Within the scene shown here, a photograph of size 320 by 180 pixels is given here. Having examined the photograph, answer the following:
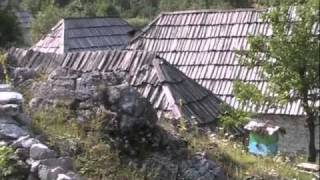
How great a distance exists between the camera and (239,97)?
9602mm

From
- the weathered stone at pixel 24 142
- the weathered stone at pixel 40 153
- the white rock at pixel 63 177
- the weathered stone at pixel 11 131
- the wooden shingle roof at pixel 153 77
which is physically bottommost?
the white rock at pixel 63 177

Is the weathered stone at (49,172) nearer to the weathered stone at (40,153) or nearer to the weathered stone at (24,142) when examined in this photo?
the weathered stone at (40,153)

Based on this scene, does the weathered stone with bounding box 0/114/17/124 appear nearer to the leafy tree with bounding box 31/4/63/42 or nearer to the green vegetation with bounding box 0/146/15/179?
the green vegetation with bounding box 0/146/15/179

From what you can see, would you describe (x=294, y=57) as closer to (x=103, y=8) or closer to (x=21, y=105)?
(x=21, y=105)

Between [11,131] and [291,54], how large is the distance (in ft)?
17.2

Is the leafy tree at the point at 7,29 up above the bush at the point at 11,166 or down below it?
above

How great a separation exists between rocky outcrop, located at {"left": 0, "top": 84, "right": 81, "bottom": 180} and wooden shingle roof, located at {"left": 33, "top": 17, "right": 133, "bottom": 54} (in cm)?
1135

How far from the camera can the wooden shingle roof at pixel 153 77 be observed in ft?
27.6

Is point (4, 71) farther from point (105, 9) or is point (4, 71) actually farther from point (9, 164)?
point (105, 9)

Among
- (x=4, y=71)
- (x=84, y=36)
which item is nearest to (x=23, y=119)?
(x=4, y=71)

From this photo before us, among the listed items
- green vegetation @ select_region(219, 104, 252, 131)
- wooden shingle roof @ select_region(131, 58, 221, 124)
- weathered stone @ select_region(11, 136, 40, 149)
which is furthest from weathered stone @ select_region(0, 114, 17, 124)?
green vegetation @ select_region(219, 104, 252, 131)

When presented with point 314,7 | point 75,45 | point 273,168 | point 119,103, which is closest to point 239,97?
point 314,7

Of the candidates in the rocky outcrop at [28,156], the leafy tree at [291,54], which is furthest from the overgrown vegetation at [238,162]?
the leafy tree at [291,54]

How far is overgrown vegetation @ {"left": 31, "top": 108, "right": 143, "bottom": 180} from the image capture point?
491 cm
